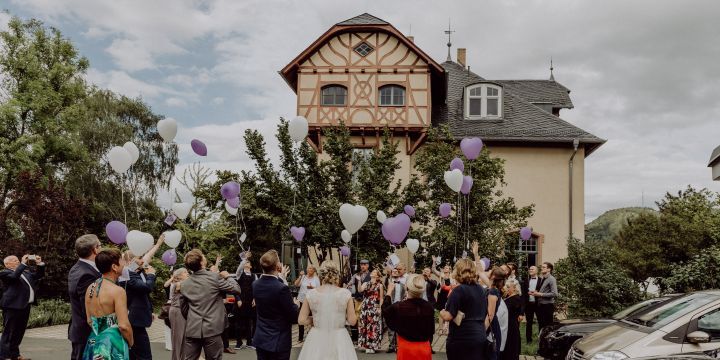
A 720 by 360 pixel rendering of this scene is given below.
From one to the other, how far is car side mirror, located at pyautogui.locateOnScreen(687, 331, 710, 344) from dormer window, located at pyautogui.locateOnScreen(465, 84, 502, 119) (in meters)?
17.9

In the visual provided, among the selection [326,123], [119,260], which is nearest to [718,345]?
[119,260]

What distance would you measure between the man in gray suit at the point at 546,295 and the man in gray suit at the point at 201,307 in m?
8.19

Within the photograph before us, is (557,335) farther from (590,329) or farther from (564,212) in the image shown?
(564,212)

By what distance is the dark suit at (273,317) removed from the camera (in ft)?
20.6

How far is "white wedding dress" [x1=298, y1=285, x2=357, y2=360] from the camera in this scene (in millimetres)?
6309

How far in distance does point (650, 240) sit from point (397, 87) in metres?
10.6

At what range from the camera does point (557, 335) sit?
32.4ft

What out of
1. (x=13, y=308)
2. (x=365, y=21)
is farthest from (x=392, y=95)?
(x=13, y=308)

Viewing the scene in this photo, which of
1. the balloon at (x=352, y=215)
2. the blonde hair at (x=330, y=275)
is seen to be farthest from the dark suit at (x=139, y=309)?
the balloon at (x=352, y=215)

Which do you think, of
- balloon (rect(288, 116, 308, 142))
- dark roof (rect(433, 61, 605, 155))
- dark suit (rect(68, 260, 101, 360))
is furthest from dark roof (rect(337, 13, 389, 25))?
dark suit (rect(68, 260, 101, 360))

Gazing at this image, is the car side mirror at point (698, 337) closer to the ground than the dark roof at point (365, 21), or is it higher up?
closer to the ground

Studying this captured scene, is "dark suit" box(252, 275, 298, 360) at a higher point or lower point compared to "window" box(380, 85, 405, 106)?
lower

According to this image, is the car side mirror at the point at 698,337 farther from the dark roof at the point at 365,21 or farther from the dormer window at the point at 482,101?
the dormer window at the point at 482,101

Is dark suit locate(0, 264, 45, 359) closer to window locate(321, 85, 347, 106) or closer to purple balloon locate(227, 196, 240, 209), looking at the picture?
purple balloon locate(227, 196, 240, 209)
